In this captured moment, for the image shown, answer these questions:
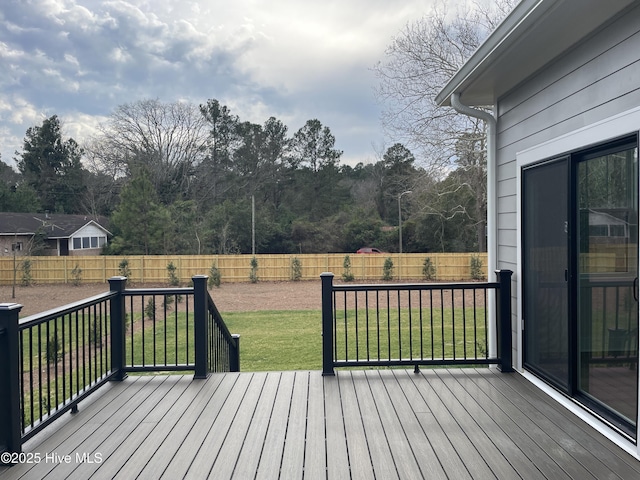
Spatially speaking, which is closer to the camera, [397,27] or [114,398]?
[114,398]

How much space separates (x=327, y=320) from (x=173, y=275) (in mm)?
15246

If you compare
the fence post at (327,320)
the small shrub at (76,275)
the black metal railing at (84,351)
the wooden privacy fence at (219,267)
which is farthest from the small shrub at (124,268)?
the fence post at (327,320)

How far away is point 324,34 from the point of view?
14.4m

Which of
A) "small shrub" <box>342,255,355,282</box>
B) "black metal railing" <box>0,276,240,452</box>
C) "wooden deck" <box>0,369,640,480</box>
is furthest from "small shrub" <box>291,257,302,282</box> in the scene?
"wooden deck" <box>0,369,640,480</box>

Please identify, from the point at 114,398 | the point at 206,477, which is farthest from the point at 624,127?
the point at 114,398

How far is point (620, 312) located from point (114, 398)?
3.48m

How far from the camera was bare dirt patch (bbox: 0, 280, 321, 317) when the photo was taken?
13.8 meters

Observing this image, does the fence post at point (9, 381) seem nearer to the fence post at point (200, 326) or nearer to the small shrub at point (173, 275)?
the fence post at point (200, 326)

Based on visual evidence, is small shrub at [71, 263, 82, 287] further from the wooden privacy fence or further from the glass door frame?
the glass door frame

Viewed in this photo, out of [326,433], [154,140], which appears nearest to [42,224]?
[154,140]

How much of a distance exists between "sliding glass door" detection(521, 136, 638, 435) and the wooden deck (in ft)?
0.87

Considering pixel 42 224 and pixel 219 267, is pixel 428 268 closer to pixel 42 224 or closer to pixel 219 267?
pixel 219 267

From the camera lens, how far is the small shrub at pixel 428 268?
18.1 m

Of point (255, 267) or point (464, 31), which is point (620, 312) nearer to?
point (464, 31)
